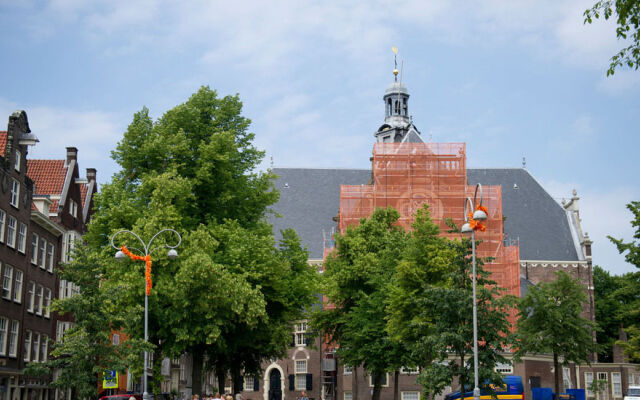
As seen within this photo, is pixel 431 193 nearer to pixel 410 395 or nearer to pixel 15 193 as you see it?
pixel 410 395

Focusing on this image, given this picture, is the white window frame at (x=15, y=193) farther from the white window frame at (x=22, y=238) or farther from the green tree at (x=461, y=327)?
the green tree at (x=461, y=327)

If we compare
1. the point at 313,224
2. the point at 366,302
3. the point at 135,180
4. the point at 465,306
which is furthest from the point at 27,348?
the point at 313,224

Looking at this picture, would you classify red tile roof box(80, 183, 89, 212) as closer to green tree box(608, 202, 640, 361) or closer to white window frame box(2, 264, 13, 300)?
white window frame box(2, 264, 13, 300)

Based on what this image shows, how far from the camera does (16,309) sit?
41.3 metres

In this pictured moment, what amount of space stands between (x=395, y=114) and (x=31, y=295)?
168 ft

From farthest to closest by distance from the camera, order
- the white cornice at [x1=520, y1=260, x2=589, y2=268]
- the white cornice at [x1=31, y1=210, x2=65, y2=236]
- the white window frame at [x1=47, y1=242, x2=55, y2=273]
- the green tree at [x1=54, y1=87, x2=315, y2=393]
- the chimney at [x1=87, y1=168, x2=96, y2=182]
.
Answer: the white cornice at [x1=520, y1=260, x2=589, y2=268], the chimney at [x1=87, y1=168, x2=96, y2=182], the white window frame at [x1=47, y1=242, x2=55, y2=273], the white cornice at [x1=31, y1=210, x2=65, y2=236], the green tree at [x1=54, y1=87, x2=315, y2=393]

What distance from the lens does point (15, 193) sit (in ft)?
136

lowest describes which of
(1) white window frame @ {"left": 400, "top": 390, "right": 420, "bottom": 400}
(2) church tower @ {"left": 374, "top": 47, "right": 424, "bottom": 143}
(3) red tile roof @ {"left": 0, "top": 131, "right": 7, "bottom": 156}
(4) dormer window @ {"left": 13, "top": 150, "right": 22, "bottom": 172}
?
(1) white window frame @ {"left": 400, "top": 390, "right": 420, "bottom": 400}

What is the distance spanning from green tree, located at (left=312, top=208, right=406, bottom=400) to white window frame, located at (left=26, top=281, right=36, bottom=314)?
16.1 metres

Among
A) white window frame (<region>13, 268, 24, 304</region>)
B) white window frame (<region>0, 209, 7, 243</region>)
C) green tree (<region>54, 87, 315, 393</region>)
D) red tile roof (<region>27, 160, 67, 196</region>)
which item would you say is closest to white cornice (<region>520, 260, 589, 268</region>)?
green tree (<region>54, 87, 315, 393</region>)

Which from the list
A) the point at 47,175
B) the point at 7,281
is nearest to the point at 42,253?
the point at 7,281

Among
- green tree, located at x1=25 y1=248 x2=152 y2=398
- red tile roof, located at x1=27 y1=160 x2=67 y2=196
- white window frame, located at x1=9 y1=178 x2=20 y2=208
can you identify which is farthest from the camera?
red tile roof, located at x1=27 y1=160 x2=67 y2=196

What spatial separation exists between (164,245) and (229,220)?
4.67 m

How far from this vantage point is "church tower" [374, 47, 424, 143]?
3302 inches
